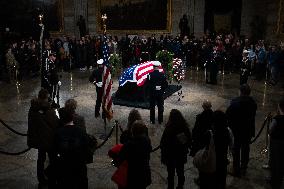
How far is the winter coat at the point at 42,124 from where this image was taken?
6438 mm

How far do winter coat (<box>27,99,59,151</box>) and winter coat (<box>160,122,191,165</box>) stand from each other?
1902mm

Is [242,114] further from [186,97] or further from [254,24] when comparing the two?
[254,24]

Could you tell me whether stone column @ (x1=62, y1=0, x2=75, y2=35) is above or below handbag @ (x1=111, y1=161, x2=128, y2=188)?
above

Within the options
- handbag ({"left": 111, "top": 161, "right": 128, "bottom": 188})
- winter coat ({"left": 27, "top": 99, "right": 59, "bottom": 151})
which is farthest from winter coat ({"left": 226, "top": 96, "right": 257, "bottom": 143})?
winter coat ({"left": 27, "top": 99, "right": 59, "bottom": 151})

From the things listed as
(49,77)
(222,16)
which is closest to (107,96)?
(49,77)

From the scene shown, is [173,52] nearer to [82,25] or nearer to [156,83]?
[82,25]

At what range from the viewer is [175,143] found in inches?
238

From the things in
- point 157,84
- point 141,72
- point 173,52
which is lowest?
point 157,84

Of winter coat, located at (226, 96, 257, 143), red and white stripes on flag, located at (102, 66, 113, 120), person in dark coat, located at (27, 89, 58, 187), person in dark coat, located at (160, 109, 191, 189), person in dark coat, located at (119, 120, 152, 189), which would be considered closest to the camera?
person in dark coat, located at (119, 120, 152, 189)

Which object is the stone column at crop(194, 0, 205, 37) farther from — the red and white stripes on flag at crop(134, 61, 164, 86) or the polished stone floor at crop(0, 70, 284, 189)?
the red and white stripes on flag at crop(134, 61, 164, 86)

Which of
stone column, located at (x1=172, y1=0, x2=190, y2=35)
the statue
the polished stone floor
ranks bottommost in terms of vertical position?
the polished stone floor

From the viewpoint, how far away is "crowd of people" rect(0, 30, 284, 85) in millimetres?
16203

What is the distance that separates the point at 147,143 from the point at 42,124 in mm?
2214

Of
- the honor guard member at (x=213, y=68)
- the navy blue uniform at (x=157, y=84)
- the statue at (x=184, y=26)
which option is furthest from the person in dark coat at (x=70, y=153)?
the statue at (x=184, y=26)
